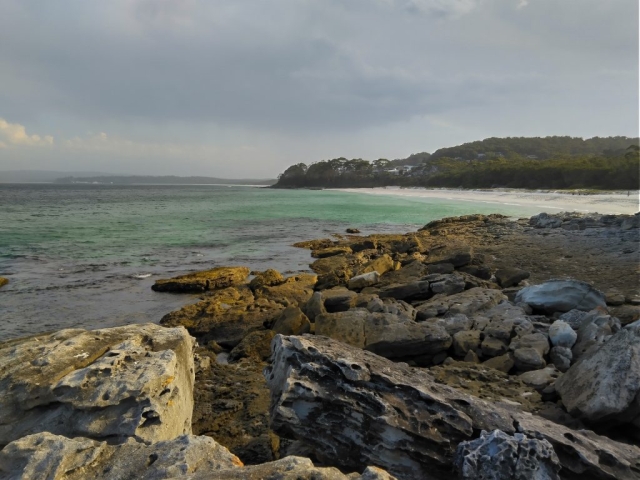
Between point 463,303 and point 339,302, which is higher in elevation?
point 463,303

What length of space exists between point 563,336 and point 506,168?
235ft

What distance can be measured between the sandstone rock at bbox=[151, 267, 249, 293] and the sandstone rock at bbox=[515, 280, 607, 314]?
324 inches

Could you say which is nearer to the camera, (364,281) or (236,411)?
(236,411)

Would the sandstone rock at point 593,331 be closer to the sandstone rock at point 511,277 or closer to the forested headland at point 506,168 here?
the sandstone rock at point 511,277

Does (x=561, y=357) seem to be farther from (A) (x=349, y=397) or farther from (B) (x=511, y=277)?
(B) (x=511, y=277)

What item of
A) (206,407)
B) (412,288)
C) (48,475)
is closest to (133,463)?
(48,475)

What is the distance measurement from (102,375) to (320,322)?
12.3 feet

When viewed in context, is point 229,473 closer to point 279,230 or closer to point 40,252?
point 40,252

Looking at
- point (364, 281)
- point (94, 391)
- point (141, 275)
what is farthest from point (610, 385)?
point (141, 275)

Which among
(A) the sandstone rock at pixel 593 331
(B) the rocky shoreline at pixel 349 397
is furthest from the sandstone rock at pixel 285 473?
(A) the sandstone rock at pixel 593 331

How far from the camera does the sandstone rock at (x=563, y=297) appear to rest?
7.00 m

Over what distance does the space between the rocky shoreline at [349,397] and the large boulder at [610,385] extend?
0.6 inches

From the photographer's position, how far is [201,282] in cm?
1190

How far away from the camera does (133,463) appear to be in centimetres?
254
